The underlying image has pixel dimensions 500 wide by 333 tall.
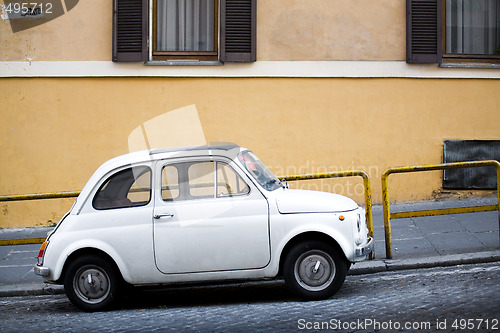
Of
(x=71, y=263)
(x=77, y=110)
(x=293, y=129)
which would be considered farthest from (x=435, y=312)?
(x=77, y=110)

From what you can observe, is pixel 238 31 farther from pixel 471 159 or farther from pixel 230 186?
pixel 230 186

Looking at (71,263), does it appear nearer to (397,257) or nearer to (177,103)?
(397,257)

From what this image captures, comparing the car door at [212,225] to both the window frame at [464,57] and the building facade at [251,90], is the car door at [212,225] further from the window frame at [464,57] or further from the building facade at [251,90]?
the window frame at [464,57]

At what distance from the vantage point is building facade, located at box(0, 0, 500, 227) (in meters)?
12.1

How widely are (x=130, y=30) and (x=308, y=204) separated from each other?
648 centimetres

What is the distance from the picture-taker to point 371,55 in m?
12.2

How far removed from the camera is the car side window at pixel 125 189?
7145mm

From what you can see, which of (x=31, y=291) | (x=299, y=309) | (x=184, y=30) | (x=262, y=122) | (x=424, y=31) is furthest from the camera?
(x=184, y=30)

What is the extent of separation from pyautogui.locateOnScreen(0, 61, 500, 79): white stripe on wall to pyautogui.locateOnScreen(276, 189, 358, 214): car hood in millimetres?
5503

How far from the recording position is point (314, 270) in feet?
22.5

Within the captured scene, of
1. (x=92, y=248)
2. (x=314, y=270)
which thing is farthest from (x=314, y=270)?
(x=92, y=248)

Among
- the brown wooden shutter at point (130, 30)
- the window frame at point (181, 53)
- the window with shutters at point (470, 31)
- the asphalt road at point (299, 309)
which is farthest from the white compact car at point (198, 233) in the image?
the window with shutters at point (470, 31)

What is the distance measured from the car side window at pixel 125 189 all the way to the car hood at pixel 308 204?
144cm

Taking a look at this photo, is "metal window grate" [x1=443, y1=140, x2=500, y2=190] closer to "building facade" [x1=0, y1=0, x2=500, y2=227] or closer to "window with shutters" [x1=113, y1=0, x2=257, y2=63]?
"building facade" [x1=0, y1=0, x2=500, y2=227]
